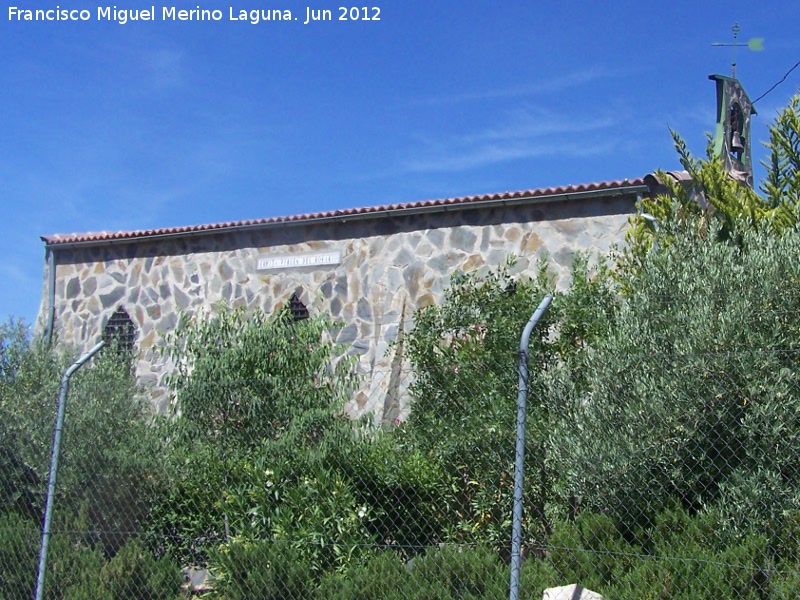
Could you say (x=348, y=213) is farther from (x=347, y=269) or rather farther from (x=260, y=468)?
(x=260, y=468)

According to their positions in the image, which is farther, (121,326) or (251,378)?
(121,326)

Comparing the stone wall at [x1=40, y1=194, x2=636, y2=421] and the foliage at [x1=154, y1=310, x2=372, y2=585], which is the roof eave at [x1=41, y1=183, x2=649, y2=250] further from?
the foliage at [x1=154, y1=310, x2=372, y2=585]

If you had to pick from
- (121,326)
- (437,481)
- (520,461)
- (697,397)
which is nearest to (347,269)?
(121,326)

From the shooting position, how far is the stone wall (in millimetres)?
11969

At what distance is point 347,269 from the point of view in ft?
44.2

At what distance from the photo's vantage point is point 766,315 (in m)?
5.53

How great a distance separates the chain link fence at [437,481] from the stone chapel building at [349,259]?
11.7 ft

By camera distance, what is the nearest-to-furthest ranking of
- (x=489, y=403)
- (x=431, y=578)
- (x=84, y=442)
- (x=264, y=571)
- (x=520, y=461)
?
(x=520, y=461) → (x=431, y=578) → (x=264, y=571) → (x=489, y=403) → (x=84, y=442)

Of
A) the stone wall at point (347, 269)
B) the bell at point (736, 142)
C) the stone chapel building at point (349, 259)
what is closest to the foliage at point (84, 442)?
the stone chapel building at point (349, 259)

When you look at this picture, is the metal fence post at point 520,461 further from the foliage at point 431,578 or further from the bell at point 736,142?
the bell at point 736,142

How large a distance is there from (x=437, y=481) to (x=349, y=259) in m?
7.42

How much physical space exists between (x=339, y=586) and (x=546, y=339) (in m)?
2.78

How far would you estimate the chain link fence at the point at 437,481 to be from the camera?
203 inches

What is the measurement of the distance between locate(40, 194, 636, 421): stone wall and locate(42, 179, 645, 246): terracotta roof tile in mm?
165
